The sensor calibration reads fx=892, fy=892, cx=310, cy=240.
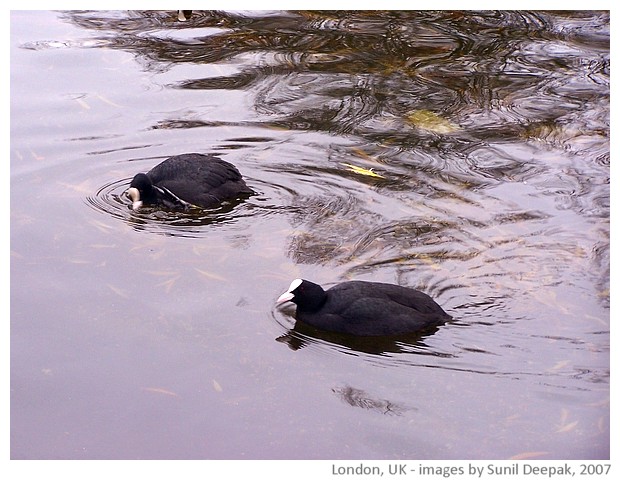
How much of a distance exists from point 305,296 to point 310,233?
1399 millimetres

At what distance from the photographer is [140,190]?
9094mm

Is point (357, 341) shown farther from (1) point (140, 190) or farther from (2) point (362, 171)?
(1) point (140, 190)

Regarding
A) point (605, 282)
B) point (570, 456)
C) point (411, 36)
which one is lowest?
point (570, 456)

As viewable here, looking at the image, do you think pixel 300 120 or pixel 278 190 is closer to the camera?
pixel 278 190

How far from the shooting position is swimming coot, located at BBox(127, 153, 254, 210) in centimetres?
916

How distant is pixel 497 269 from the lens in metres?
7.96

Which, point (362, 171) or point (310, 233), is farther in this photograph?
point (362, 171)

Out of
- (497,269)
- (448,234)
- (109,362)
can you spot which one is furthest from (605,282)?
(109,362)

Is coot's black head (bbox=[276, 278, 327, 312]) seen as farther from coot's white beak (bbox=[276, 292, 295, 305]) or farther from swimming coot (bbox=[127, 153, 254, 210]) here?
swimming coot (bbox=[127, 153, 254, 210])

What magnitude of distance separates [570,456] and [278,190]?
14.9 feet

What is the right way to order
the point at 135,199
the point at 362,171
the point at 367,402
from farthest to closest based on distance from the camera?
1. the point at 362,171
2. the point at 135,199
3. the point at 367,402

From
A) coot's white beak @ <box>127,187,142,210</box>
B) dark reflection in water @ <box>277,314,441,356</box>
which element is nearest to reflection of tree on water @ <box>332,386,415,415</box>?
dark reflection in water @ <box>277,314,441,356</box>

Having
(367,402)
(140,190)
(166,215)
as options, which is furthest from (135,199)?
(367,402)

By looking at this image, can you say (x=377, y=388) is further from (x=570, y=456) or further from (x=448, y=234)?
(x=448, y=234)
